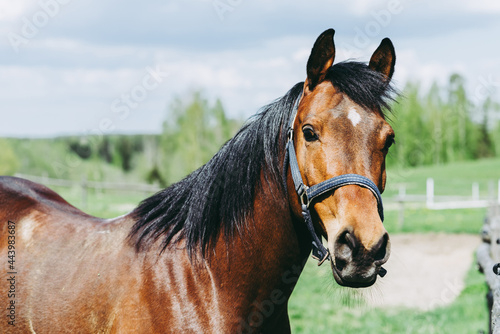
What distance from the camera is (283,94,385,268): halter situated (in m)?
2.11

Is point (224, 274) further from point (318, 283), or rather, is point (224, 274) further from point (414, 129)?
point (414, 129)

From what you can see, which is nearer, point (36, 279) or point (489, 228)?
point (36, 279)

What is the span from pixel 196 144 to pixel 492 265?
39914mm

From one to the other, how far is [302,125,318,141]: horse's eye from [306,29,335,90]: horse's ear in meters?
0.29

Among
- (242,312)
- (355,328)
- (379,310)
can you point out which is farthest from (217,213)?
(379,310)

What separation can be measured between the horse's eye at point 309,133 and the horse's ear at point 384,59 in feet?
1.90

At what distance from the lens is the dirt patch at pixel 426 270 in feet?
29.7

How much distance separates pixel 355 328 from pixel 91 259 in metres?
5.03

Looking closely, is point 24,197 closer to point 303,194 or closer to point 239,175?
point 239,175

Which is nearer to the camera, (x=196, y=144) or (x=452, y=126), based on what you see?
(x=196, y=144)

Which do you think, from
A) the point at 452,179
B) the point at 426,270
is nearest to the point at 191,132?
the point at 452,179

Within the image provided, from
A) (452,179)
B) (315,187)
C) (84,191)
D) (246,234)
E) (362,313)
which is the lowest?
(452,179)

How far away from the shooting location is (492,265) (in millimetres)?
4832

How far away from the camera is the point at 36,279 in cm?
274
